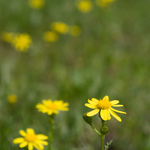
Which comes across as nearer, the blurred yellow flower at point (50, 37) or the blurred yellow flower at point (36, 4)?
the blurred yellow flower at point (50, 37)

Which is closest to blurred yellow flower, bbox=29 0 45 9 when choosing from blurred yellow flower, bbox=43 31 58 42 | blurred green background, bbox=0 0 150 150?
blurred green background, bbox=0 0 150 150

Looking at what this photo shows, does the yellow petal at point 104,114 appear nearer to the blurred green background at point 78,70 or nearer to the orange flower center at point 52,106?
the orange flower center at point 52,106

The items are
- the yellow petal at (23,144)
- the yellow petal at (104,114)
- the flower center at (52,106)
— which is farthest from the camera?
the flower center at (52,106)

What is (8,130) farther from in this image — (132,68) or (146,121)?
(132,68)

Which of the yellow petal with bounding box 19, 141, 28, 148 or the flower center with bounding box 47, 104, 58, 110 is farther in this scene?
the flower center with bounding box 47, 104, 58, 110

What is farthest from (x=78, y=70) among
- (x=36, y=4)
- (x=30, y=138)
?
(x=30, y=138)

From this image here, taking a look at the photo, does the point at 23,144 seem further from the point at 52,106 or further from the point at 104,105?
the point at 104,105

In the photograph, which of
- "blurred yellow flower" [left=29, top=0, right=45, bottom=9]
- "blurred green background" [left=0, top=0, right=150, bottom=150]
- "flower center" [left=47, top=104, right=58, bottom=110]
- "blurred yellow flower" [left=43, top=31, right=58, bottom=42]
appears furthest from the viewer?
"blurred yellow flower" [left=29, top=0, right=45, bottom=9]

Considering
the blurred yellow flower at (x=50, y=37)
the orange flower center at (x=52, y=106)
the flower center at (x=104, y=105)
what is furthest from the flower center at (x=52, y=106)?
the blurred yellow flower at (x=50, y=37)

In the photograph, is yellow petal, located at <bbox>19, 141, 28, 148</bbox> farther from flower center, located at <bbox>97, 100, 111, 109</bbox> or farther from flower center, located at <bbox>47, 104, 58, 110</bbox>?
flower center, located at <bbox>97, 100, 111, 109</bbox>
